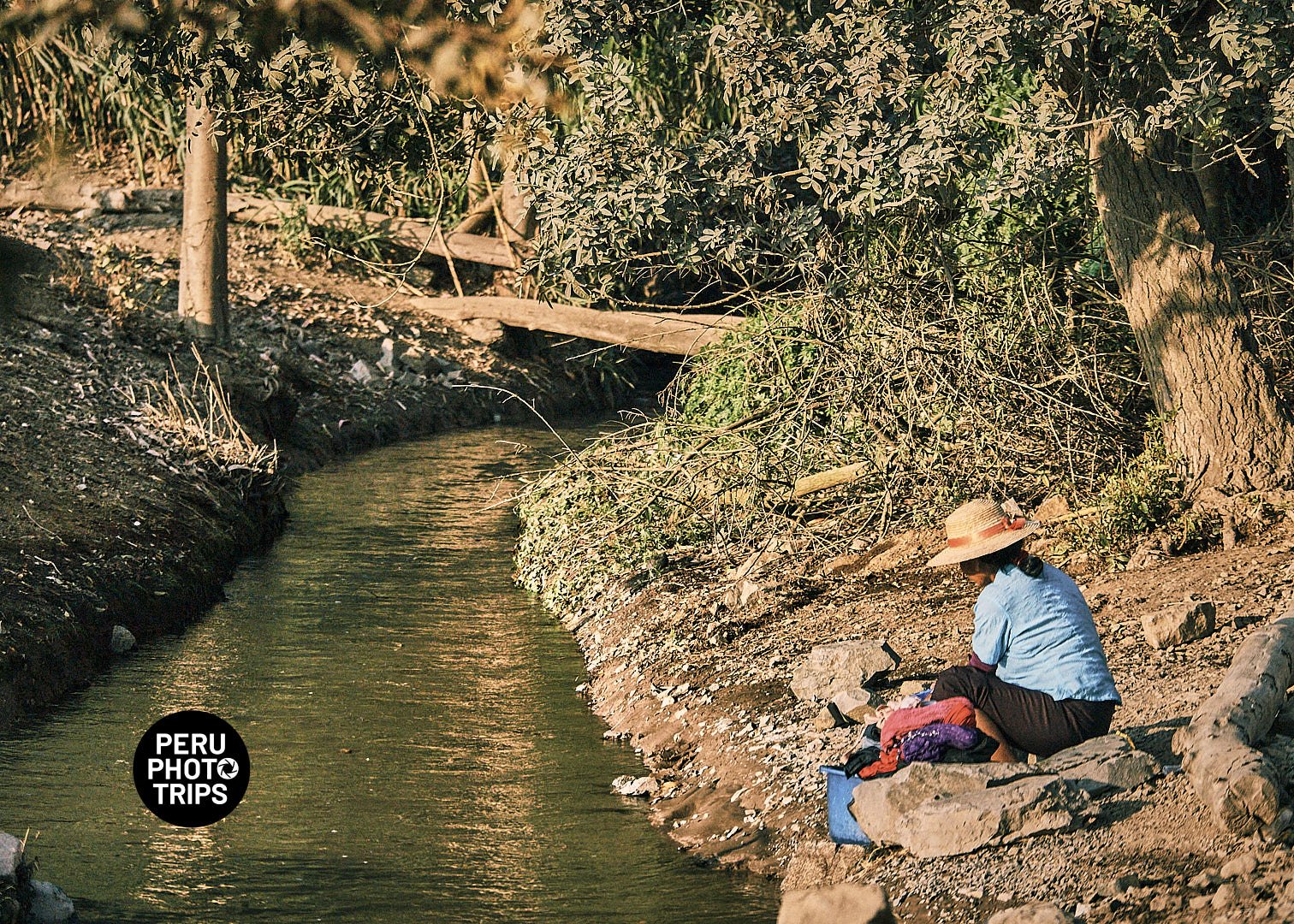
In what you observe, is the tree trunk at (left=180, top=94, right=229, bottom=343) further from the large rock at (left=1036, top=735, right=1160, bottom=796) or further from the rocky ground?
the large rock at (left=1036, top=735, right=1160, bottom=796)

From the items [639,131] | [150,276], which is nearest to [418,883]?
[639,131]

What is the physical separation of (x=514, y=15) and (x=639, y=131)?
3.59 metres

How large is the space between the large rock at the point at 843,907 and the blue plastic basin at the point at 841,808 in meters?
1.23

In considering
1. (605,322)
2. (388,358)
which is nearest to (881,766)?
(605,322)

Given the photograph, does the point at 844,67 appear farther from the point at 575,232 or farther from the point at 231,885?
the point at 231,885

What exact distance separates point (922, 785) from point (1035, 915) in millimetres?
1054

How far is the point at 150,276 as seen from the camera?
2039 cm

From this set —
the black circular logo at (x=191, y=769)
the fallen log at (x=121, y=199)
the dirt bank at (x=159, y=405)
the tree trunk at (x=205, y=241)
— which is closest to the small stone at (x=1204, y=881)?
the dirt bank at (x=159, y=405)

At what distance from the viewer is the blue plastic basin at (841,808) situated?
5984 millimetres

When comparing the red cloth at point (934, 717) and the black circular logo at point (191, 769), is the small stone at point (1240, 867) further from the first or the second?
the black circular logo at point (191, 769)

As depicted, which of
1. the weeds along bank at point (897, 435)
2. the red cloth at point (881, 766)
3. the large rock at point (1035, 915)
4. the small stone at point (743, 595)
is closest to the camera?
the large rock at point (1035, 915)

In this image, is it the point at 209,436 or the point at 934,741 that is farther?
the point at 209,436

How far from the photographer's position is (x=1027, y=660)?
19.9 ft

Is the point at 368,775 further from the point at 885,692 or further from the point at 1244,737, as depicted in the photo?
the point at 1244,737
